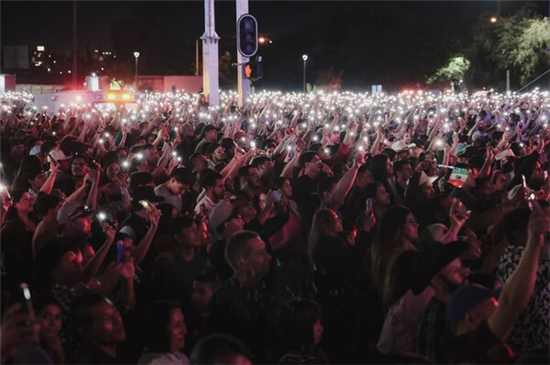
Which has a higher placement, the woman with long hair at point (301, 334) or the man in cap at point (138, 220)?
the man in cap at point (138, 220)

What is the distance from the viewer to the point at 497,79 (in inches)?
1966

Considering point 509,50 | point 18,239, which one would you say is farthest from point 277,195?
point 509,50

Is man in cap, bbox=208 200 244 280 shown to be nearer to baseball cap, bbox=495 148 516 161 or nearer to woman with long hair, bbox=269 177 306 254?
woman with long hair, bbox=269 177 306 254

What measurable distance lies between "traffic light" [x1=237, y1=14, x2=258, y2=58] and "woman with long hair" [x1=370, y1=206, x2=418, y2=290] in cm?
1274

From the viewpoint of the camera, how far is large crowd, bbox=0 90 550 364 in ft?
14.3

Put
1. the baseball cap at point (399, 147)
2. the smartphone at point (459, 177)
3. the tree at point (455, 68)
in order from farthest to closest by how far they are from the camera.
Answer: the tree at point (455, 68) < the baseball cap at point (399, 147) < the smartphone at point (459, 177)

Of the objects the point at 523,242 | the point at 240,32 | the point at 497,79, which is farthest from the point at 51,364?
the point at 497,79

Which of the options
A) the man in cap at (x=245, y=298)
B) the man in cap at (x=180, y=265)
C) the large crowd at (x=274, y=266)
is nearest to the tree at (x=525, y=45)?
the large crowd at (x=274, y=266)

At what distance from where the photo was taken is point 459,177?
8859 millimetres

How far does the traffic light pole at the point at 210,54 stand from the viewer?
2350 cm

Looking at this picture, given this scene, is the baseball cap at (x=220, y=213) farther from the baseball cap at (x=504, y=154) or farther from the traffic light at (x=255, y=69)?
the traffic light at (x=255, y=69)

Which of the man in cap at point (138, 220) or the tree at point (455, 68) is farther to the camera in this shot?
the tree at point (455, 68)

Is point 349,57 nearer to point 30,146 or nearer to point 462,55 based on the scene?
point 462,55

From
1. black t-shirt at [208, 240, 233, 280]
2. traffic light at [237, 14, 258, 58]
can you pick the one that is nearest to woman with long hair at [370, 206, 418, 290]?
black t-shirt at [208, 240, 233, 280]
